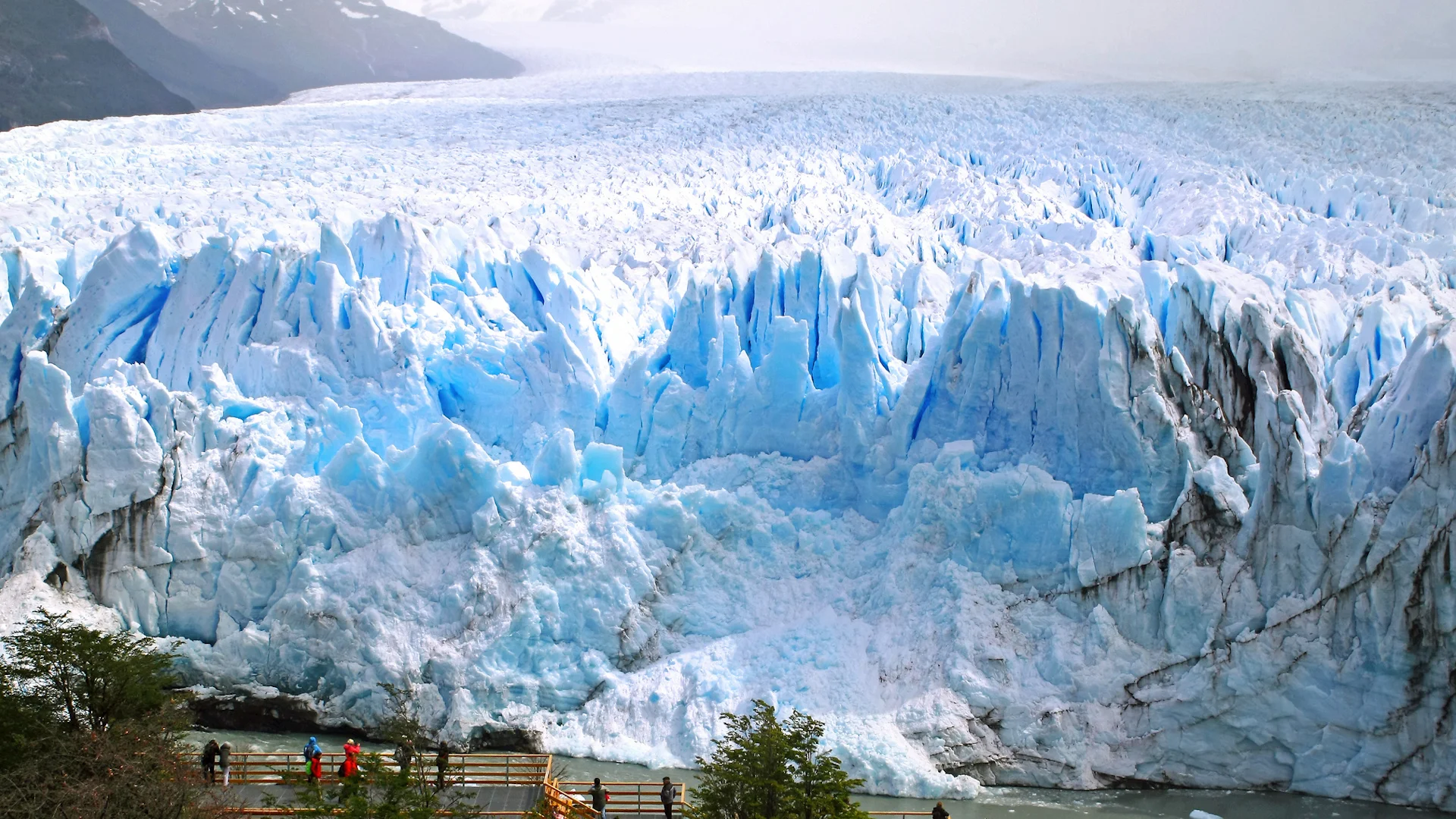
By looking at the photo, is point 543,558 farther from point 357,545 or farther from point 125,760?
point 125,760

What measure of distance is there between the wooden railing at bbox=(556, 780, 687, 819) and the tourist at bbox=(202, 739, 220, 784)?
3.19m

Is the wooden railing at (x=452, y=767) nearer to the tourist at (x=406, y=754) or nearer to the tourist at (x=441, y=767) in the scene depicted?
the tourist at (x=441, y=767)

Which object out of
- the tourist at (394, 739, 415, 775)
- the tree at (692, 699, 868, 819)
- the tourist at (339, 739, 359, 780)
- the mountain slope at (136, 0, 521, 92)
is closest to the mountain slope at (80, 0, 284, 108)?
the mountain slope at (136, 0, 521, 92)

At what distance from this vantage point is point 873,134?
25.9 m

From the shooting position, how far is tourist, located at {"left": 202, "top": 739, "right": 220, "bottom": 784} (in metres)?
10.9

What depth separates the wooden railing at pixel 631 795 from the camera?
1104 centimetres

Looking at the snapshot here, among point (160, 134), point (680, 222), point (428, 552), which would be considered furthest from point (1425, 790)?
point (160, 134)

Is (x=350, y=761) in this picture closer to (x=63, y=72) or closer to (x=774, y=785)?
(x=774, y=785)

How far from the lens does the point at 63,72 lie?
34469 mm

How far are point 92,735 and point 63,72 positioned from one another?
31.4 meters

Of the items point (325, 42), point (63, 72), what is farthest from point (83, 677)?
point (325, 42)

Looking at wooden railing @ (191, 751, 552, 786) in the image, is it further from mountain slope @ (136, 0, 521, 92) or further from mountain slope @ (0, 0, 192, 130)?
mountain slope @ (136, 0, 521, 92)

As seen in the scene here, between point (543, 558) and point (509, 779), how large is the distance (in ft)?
8.50

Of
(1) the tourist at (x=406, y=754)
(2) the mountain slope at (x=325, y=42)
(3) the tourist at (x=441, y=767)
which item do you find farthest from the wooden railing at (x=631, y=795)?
(2) the mountain slope at (x=325, y=42)
